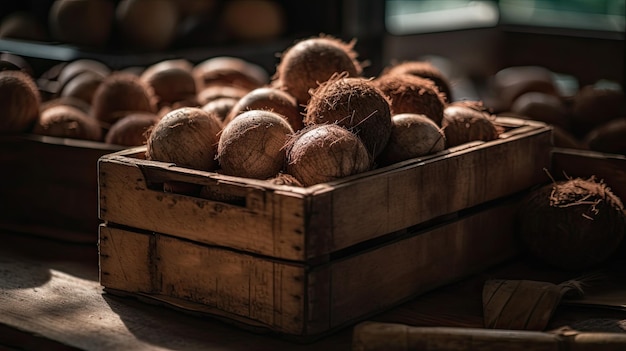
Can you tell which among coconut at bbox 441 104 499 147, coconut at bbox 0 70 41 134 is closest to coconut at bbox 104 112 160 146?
coconut at bbox 0 70 41 134

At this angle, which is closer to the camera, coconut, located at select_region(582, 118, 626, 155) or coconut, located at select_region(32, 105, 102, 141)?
coconut, located at select_region(32, 105, 102, 141)

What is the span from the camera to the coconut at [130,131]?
8.88ft

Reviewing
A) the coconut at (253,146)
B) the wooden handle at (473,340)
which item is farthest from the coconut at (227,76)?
the wooden handle at (473,340)

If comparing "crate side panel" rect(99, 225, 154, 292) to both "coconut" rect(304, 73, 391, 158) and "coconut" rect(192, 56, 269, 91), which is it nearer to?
"coconut" rect(304, 73, 391, 158)

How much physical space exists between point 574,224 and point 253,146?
0.85 meters

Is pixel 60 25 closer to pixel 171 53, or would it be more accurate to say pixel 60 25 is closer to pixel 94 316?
pixel 171 53

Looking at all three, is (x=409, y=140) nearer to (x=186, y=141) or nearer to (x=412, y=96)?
(x=412, y=96)

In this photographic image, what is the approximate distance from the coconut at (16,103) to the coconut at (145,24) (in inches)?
46.6

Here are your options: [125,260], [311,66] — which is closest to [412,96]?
[311,66]

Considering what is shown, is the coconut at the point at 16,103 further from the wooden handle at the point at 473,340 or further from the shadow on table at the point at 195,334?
the wooden handle at the point at 473,340

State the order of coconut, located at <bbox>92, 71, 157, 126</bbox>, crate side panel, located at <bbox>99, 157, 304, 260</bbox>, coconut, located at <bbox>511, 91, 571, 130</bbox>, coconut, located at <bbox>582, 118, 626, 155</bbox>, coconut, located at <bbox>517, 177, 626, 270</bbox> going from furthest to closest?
coconut, located at <bbox>511, 91, 571, 130</bbox> → coconut, located at <bbox>582, 118, 626, 155</bbox> → coconut, located at <bbox>92, 71, 157, 126</bbox> → coconut, located at <bbox>517, 177, 626, 270</bbox> → crate side panel, located at <bbox>99, 157, 304, 260</bbox>

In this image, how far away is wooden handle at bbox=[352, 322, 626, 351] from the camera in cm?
191

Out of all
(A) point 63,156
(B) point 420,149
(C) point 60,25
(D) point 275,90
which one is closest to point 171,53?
(C) point 60,25

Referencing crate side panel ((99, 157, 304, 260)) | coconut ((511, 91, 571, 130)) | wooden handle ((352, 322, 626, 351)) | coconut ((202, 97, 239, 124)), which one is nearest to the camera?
wooden handle ((352, 322, 626, 351))
